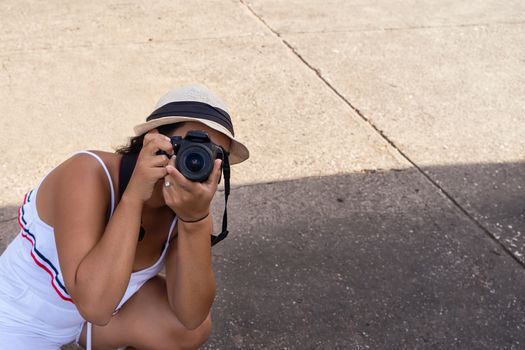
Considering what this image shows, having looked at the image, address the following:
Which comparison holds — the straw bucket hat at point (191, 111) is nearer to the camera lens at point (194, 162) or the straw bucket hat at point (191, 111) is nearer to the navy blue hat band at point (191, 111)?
the navy blue hat band at point (191, 111)

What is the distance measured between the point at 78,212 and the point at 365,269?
1.61 metres

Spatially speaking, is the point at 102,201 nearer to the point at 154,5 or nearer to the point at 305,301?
the point at 305,301

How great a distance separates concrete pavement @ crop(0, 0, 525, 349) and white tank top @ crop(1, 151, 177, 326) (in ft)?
2.58

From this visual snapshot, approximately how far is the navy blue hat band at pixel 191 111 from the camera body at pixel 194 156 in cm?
20

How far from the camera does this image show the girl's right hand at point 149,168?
177 centimetres

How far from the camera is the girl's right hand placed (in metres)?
1.77

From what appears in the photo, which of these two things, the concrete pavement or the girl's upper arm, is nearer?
the girl's upper arm

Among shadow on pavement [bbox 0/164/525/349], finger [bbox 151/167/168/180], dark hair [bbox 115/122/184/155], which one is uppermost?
finger [bbox 151/167/168/180]

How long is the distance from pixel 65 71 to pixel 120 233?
10.9ft

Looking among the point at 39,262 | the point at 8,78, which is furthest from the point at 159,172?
the point at 8,78

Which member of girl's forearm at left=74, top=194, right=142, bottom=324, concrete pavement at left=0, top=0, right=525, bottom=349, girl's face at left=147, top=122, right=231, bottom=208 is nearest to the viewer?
girl's forearm at left=74, top=194, right=142, bottom=324

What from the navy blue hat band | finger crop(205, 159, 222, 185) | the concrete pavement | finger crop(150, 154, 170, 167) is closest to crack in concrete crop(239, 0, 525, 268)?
the concrete pavement

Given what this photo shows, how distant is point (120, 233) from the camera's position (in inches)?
72.8

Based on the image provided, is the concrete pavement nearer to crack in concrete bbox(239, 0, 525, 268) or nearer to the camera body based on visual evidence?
crack in concrete bbox(239, 0, 525, 268)
